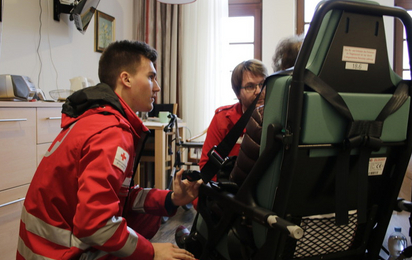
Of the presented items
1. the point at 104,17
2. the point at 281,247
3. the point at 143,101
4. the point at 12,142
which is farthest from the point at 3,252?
the point at 104,17

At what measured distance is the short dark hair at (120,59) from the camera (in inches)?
47.6

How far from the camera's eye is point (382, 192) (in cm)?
84

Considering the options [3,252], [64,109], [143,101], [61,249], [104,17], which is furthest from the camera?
[104,17]

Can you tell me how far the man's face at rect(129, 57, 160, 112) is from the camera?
46.5 inches

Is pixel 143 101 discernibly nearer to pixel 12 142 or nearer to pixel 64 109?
pixel 64 109

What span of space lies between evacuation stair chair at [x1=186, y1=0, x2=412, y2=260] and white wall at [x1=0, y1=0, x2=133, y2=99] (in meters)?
2.38

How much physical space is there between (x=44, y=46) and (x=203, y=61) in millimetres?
1844

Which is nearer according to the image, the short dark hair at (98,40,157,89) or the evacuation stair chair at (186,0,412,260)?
the evacuation stair chair at (186,0,412,260)

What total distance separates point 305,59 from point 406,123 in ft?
1.16

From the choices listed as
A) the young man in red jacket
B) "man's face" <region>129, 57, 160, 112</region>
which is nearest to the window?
"man's face" <region>129, 57, 160, 112</region>

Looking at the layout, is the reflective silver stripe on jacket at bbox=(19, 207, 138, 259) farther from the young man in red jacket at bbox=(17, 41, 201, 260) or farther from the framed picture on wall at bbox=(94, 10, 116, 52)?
the framed picture on wall at bbox=(94, 10, 116, 52)

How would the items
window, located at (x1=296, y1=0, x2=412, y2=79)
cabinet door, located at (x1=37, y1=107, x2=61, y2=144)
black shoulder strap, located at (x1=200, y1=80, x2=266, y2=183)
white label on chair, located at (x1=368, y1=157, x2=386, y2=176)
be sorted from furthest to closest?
window, located at (x1=296, y1=0, x2=412, y2=79)
cabinet door, located at (x1=37, y1=107, x2=61, y2=144)
black shoulder strap, located at (x1=200, y1=80, x2=266, y2=183)
white label on chair, located at (x1=368, y1=157, x2=386, y2=176)

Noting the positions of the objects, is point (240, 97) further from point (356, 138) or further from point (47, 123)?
point (47, 123)

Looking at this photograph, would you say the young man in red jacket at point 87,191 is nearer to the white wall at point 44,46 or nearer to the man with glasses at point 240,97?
the man with glasses at point 240,97
